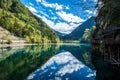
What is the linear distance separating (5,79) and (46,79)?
5.13 meters

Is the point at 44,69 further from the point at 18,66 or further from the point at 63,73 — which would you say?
the point at 63,73

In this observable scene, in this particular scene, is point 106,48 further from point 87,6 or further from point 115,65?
point 87,6

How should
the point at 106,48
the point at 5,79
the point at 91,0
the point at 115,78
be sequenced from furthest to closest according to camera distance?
1. the point at 106,48
2. the point at 91,0
3. the point at 115,78
4. the point at 5,79

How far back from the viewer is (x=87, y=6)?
150ft

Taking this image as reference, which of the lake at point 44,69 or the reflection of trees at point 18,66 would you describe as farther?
the lake at point 44,69

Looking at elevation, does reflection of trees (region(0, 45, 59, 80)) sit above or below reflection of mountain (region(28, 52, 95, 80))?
above

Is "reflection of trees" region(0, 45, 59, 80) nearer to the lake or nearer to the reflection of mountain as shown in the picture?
the lake

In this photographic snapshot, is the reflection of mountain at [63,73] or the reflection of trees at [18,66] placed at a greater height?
the reflection of trees at [18,66]

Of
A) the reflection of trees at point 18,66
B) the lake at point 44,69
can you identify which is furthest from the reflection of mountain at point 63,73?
the reflection of trees at point 18,66

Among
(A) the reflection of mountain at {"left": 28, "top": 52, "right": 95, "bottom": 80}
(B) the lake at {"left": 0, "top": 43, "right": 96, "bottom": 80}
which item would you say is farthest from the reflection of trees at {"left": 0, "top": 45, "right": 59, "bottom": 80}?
(A) the reflection of mountain at {"left": 28, "top": 52, "right": 95, "bottom": 80}

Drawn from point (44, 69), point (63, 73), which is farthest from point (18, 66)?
point (63, 73)

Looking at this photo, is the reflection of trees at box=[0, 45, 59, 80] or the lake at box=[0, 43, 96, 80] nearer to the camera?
the reflection of trees at box=[0, 45, 59, 80]

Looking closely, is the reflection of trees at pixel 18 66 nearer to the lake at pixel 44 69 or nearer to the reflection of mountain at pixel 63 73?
the lake at pixel 44 69

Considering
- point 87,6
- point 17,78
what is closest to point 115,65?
point 87,6
